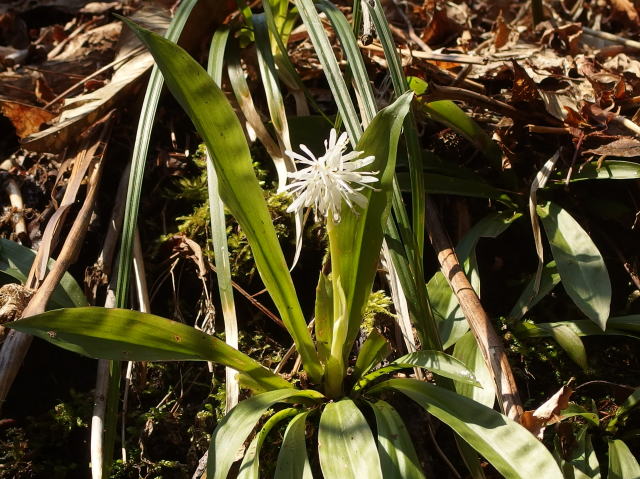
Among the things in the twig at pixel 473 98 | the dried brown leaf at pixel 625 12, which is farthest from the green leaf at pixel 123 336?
the dried brown leaf at pixel 625 12

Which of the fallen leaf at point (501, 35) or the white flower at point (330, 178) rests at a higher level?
the white flower at point (330, 178)

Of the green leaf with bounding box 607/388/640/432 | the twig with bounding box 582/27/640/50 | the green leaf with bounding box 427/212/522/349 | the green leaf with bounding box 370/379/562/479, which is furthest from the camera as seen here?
the twig with bounding box 582/27/640/50

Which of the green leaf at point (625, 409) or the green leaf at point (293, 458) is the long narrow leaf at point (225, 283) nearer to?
the green leaf at point (293, 458)

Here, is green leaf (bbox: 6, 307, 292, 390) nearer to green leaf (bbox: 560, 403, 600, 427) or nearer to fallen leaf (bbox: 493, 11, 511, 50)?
green leaf (bbox: 560, 403, 600, 427)

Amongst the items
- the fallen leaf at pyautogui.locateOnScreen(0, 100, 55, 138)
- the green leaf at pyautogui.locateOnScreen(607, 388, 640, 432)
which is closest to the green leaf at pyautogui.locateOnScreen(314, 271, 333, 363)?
the green leaf at pyautogui.locateOnScreen(607, 388, 640, 432)

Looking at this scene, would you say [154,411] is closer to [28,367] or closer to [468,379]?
[28,367]

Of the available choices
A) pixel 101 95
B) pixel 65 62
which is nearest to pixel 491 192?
pixel 101 95

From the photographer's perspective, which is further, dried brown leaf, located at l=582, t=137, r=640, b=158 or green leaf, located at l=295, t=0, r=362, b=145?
dried brown leaf, located at l=582, t=137, r=640, b=158

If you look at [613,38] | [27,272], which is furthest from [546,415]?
[613,38]
